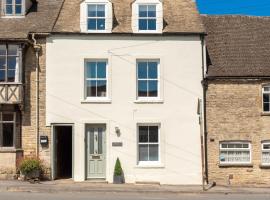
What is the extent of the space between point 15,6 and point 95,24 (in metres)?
4.64

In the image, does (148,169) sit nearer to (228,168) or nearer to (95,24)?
(228,168)

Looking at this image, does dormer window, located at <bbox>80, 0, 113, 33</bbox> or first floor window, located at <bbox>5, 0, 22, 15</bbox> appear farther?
first floor window, located at <bbox>5, 0, 22, 15</bbox>

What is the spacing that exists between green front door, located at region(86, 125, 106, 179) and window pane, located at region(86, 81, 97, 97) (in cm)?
157

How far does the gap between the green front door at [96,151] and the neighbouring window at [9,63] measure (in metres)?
4.34

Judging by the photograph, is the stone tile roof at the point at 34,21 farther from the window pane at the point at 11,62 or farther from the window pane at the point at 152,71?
the window pane at the point at 152,71

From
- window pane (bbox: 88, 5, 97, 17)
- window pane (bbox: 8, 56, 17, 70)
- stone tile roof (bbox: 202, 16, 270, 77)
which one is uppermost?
window pane (bbox: 88, 5, 97, 17)

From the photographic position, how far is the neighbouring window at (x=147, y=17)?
24719 millimetres

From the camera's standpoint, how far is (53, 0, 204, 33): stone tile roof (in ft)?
80.4

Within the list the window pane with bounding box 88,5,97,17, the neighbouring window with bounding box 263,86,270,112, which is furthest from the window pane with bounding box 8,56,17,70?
the neighbouring window with bounding box 263,86,270,112

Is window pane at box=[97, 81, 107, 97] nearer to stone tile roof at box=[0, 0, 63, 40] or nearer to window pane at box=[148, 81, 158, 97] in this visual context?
window pane at box=[148, 81, 158, 97]

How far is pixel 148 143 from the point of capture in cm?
2414

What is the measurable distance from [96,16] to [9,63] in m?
4.84

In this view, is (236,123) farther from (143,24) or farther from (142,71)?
(143,24)

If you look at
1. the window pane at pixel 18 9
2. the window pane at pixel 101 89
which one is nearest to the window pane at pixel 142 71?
the window pane at pixel 101 89
